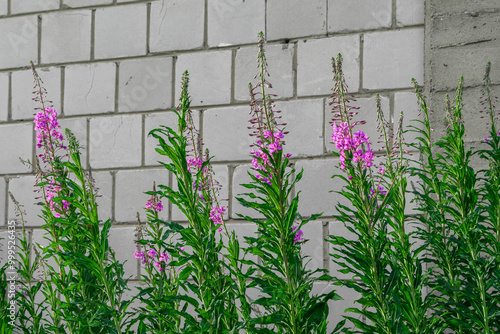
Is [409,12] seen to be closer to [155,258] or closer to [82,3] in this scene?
[155,258]

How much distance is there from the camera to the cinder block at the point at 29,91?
420 centimetres

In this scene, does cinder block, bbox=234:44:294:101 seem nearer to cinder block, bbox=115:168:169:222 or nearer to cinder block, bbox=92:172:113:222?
cinder block, bbox=115:168:169:222

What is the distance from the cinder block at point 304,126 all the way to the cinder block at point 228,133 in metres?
0.22

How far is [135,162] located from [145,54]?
2.08 ft

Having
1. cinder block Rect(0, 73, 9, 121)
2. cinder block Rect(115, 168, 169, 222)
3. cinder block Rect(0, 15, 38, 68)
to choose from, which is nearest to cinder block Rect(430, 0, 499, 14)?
cinder block Rect(115, 168, 169, 222)

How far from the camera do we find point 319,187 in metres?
3.60

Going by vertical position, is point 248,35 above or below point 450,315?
above

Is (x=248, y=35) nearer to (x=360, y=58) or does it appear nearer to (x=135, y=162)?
(x=360, y=58)

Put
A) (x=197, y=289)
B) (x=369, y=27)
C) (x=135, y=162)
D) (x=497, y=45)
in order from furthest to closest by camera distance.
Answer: (x=135, y=162)
(x=369, y=27)
(x=497, y=45)
(x=197, y=289)

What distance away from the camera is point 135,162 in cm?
399

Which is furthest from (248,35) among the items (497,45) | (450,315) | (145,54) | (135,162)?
(450,315)

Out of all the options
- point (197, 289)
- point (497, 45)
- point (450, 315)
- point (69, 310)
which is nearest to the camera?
point (197, 289)

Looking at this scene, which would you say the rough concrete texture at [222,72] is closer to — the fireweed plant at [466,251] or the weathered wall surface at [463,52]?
the weathered wall surface at [463,52]

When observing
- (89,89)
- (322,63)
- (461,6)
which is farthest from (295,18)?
(89,89)
